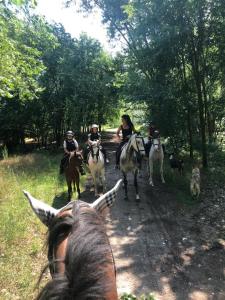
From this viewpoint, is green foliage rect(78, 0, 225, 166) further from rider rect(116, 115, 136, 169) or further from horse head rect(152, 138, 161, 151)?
rider rect(116, 115, 136, 169)

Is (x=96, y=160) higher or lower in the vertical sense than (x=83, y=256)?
lower

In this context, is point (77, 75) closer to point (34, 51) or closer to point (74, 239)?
point (34, 51)

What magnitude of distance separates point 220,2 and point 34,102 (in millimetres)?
14449

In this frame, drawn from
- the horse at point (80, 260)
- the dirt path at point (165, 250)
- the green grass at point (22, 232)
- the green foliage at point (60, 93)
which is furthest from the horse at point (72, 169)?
the green foliage at point (60, 93)

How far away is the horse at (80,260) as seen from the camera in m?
1.35

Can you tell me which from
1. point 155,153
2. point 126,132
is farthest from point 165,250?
point 155,153

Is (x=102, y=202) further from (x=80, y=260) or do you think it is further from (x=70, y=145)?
(x=70, y=145)

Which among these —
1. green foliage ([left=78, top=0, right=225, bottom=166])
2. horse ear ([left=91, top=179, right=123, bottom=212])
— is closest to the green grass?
horse ear ([left=91, top=179, right=123, bottom=212])

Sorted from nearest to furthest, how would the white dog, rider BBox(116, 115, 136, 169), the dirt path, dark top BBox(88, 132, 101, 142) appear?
the dirt path, the white dog, dark top BBox(88, 132, 101, 142), rider BBox(116, 115, 136, 169)

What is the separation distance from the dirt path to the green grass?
1.66 m

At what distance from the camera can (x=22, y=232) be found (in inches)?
291

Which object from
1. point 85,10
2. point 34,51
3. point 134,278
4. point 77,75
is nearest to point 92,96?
point 77,75

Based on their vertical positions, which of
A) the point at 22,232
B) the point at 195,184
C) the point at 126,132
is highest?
the point at 126,132

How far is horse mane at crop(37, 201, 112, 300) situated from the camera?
134cm
